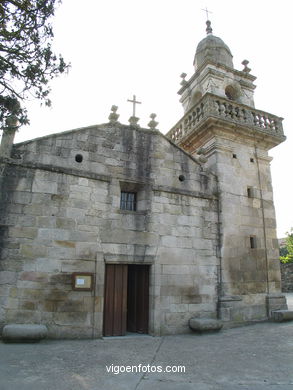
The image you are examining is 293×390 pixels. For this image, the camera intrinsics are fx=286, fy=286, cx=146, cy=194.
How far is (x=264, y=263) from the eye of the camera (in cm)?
863

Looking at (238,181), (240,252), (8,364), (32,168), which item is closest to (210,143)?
(238,181)

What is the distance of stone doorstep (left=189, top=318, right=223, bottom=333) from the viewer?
6.88 m

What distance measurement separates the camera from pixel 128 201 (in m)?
7.79

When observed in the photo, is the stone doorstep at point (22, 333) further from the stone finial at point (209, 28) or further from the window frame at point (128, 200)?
the stone finial at point (209, 28)

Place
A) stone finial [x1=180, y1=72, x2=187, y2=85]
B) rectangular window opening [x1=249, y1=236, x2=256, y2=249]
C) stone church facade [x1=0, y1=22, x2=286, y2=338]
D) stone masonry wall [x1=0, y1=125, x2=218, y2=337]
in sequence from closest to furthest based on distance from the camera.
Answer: stone masonry wall [x1=0, y1=125, x2=218, y2=337] < stone church facade [x1=0, y1=22, x2=286, y2=338] < rectangular window opening [x1=249, y1=236, x2=256, y2=249] < stone finial [x1=180, y1=72, x2=187, y2=85]

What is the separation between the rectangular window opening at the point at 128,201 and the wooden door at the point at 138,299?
1.60 m

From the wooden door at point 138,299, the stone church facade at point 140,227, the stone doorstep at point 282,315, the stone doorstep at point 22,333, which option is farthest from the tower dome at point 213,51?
the stone doorstep at point 22,333

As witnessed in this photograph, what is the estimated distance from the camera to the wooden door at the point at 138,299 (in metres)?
7.19

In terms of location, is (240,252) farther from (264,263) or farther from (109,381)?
(109,381)

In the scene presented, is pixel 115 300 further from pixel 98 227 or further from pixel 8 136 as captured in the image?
pixel 8 136

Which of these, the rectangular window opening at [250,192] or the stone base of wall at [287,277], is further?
the stone base of wall at [287,277]

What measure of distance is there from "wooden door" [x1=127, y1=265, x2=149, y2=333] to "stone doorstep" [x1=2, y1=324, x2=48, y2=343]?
2437 mm

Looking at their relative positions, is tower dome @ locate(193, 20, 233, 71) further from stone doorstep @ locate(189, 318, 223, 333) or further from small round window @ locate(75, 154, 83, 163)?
stone doorstep @ locate(189, 318, 223, 333)

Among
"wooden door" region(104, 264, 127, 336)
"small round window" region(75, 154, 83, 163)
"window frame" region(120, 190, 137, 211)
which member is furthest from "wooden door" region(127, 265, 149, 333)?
"small round window" region(75, 154, 83, 163)
